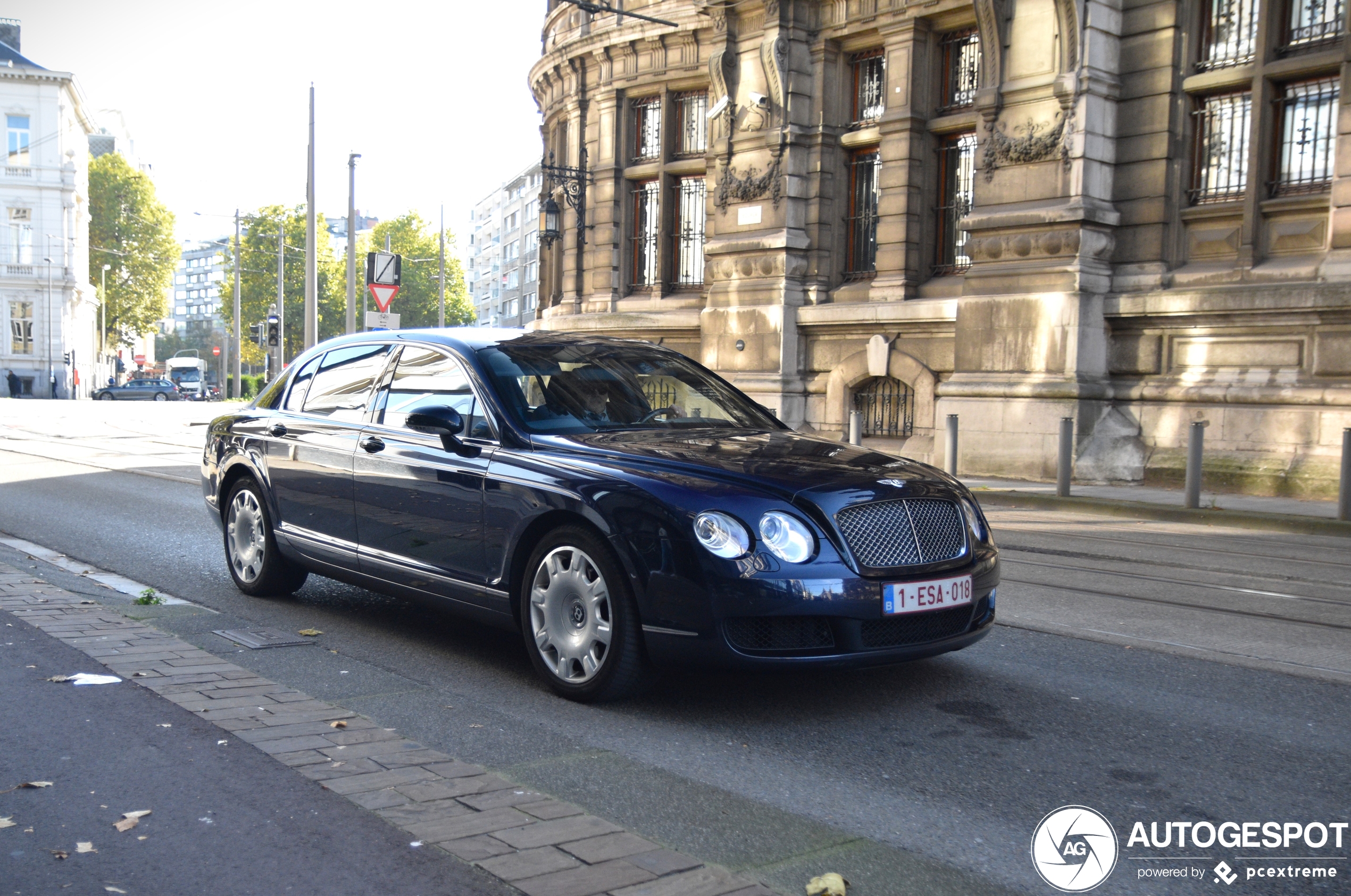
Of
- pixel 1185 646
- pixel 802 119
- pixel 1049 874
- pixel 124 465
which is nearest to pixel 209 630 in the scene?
pixel 1049 874

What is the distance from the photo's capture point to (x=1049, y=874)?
324 centimetres

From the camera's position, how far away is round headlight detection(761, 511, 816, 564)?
4410 mm

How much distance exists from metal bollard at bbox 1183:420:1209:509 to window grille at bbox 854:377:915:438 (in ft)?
22.2

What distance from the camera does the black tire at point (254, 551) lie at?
6.91 m

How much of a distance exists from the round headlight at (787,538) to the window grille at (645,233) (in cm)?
2003

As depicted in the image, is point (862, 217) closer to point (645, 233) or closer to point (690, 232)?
point (690, 232)

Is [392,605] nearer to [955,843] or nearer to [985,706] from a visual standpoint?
[985,706]

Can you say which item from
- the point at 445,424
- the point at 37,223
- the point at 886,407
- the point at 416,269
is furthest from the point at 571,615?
the point at 416,269

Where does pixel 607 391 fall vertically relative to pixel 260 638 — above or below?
above

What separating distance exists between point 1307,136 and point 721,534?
13.5 meters

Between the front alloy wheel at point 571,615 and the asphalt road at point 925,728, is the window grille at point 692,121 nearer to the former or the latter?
→ the asphalt road at point 925,728

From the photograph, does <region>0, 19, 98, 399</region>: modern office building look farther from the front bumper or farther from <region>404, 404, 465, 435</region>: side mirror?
the front bumper

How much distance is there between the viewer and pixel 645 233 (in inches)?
964

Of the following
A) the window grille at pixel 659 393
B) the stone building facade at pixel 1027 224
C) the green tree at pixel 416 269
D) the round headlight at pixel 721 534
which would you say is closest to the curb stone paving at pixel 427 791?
the round headlight at pixel 721 534
